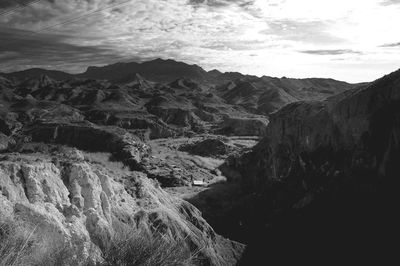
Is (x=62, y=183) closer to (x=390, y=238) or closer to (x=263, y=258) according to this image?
(x=263, y=258)

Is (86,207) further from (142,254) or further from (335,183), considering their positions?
(335,183)

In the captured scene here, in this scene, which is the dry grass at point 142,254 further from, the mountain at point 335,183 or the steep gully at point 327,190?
the mountain at point 335,183

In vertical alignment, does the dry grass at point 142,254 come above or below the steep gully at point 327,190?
above

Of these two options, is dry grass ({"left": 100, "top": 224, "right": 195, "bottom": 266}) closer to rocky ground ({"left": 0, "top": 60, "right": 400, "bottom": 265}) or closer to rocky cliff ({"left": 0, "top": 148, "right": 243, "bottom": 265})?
rocky ground ({"left": 0, "top": 60, "right": 400, "bottom": 265})

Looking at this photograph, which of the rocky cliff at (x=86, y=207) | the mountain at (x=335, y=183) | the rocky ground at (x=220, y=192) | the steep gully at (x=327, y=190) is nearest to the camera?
the rocky ground at (x=220, y=192)

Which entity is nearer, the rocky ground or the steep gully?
the rocky ground

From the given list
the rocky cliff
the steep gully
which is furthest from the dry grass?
the steep gully

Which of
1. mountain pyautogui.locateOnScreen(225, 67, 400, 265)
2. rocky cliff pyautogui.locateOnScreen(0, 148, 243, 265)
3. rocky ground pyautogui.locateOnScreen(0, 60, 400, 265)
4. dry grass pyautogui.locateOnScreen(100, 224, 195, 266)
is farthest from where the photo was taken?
mountain pyautogui.locateOnScreen(225, 67, 400, 265)

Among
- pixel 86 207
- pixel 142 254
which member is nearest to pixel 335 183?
pixel 86 207

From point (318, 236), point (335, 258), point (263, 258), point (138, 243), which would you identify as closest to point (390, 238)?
point (335, 258)

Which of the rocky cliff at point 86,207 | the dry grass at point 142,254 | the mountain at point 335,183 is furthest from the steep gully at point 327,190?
the dry grass at point 142,254

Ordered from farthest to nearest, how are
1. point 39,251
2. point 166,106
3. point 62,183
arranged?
point 166,106 → point 62,183 → point 39,251
